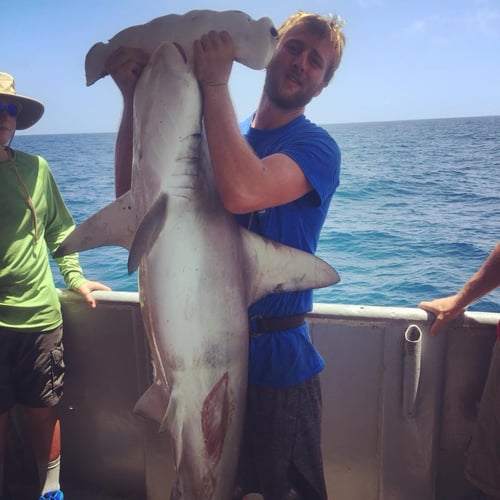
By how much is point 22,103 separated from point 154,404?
215cm

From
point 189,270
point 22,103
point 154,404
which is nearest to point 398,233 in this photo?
point 22,103

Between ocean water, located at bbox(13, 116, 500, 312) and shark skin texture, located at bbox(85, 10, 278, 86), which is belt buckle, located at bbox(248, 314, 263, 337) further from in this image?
ocean water, located at bbox(13, 116, 500, 312)

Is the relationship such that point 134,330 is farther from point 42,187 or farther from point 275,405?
point 275,405

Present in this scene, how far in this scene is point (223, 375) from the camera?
1786mm

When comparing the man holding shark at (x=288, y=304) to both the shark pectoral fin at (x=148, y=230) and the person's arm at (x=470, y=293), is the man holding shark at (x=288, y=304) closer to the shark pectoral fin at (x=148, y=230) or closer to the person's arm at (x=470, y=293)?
the shark pectoral fin at (x=148, y=230)

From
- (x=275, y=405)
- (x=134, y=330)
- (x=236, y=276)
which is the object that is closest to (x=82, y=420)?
(x=134, y=330)

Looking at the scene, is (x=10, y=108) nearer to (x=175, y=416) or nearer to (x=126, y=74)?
(x=126, y=74)

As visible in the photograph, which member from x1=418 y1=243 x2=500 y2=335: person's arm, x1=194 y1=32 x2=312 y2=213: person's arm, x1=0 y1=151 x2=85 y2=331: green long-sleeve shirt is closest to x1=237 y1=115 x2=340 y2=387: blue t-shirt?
x1=194 y1=32 x2=312 y2=213: person's arm

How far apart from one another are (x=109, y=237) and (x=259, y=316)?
2.10ft

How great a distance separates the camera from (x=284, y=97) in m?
1.89

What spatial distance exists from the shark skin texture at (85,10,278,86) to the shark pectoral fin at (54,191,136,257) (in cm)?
52

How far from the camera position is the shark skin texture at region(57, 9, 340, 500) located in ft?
5.13

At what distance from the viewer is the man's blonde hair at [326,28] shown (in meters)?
1.93

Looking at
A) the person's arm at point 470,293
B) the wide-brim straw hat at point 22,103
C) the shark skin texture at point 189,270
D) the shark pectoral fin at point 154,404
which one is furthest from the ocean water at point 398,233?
the shark pectoral fin at point 154,404
